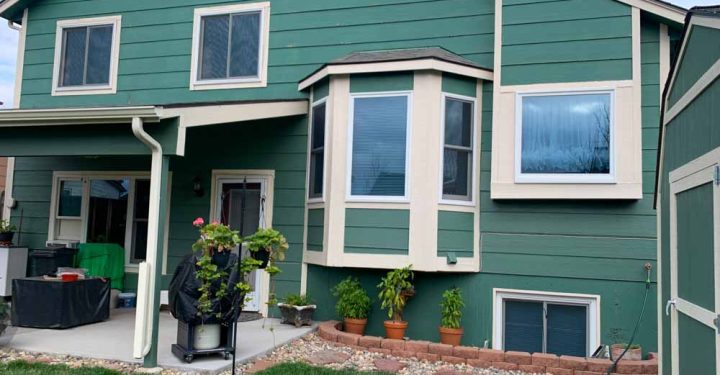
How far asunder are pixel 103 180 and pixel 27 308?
2.58 m

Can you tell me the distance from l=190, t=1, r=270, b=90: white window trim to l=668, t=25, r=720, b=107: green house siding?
17.5ft

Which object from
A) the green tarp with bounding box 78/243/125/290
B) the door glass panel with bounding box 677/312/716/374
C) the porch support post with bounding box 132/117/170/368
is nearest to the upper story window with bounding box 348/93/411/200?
the porch support post with bounding box 132/117/170/368

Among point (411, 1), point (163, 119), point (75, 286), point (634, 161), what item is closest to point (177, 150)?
point (163, 119)

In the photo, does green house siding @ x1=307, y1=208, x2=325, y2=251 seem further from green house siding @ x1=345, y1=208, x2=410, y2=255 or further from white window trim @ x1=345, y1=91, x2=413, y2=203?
white window trim @ x1=345, y1=91, x2=413, y2=203

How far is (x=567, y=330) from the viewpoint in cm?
643

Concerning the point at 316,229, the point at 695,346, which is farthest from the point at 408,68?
the point at 695,346

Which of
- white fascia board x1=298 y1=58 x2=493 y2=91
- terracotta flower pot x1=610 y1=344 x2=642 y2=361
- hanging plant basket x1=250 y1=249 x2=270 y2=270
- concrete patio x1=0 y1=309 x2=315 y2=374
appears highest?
white fascia board x1=298 y1=58 x2=493 y2=91

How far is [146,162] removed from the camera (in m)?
8.32

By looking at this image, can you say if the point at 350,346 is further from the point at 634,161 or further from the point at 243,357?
the point at 634,161

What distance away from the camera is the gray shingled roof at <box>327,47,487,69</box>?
6551mm

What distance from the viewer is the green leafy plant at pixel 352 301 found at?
6.57m

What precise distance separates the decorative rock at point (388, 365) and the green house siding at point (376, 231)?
1356 millimetres

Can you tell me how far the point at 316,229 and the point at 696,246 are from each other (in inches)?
177

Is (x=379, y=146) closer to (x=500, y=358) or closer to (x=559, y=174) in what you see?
(x=559, y=174)
